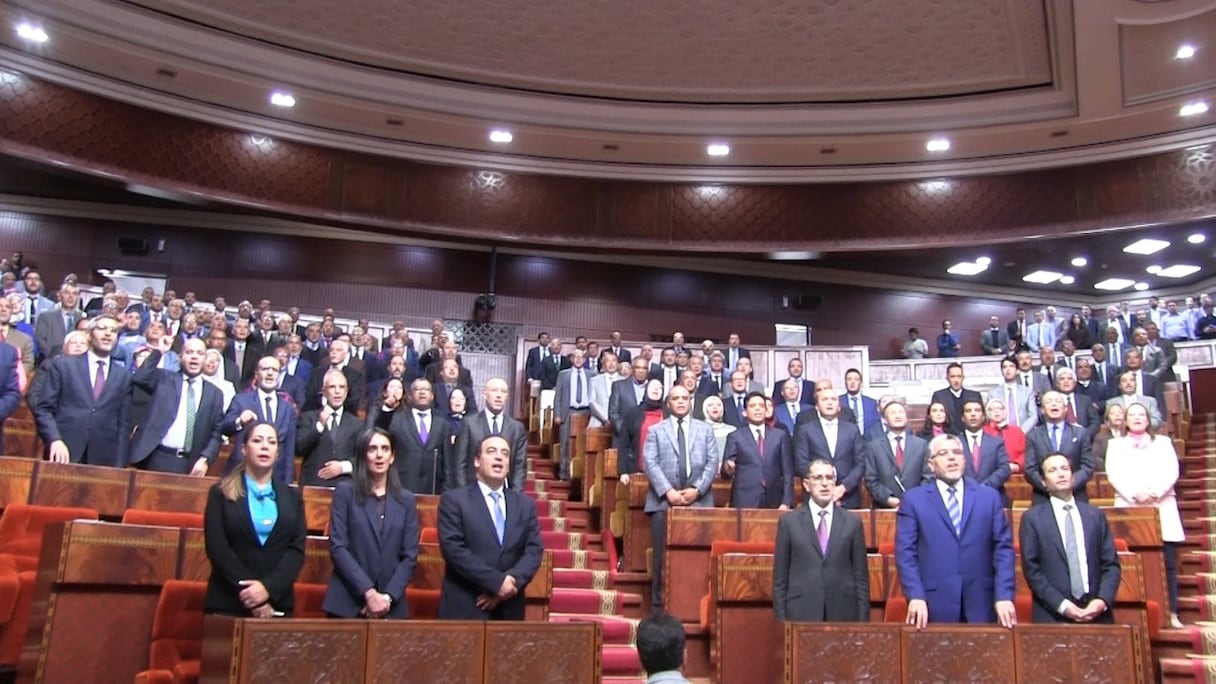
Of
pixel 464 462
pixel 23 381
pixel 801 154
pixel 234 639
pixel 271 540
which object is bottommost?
pixel 234 639

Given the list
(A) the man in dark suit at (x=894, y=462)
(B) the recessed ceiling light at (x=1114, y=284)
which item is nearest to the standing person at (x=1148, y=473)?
(A) the man in dark suit at (x=894, y=462)

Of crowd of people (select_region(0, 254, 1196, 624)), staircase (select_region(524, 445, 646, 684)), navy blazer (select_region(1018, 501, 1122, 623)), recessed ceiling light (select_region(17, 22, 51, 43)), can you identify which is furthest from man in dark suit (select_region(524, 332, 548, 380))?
navy blazer (select_region(1018, 501, 1122, 623))

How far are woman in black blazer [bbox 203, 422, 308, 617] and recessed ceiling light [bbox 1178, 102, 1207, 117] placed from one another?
866cm

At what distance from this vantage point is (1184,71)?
26.8 ft

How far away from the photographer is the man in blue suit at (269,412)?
13.5 feet

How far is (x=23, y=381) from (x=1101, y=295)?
11.9 metres

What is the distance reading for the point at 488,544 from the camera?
3.00 metres

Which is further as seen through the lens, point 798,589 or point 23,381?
point 23,381

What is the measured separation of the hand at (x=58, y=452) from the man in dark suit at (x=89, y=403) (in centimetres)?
3

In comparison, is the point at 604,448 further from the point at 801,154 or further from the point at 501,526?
the point at 801,154

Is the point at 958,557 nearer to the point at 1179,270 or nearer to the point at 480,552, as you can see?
the point at 480,552

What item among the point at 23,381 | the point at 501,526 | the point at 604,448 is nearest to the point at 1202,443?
the point at 604,448

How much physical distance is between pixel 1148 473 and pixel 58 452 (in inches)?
174

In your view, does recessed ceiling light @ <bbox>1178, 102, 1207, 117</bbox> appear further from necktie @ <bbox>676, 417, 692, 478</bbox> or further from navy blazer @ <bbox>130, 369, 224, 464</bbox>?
navy blazer @ <bbox>130, 369, 224, 464</bbox>
